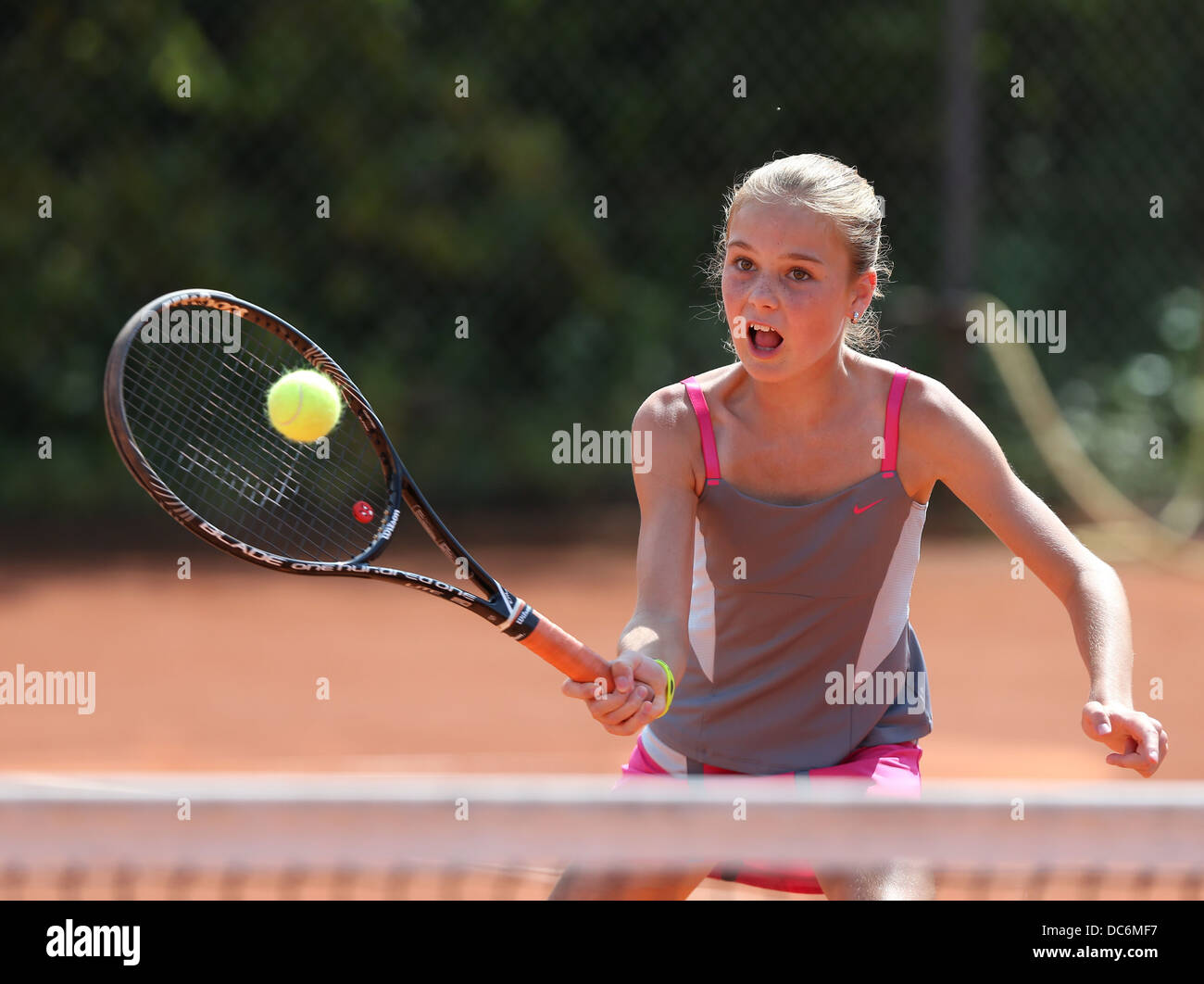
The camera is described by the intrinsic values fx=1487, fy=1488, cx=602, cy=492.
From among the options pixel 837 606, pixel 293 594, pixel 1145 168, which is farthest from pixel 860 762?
pixel 1145 168

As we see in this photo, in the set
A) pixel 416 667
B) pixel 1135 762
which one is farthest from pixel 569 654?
pixel 416 667

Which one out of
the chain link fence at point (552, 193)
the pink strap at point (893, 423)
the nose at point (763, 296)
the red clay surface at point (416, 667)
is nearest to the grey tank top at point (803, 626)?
the pink strap at point (893, 423)

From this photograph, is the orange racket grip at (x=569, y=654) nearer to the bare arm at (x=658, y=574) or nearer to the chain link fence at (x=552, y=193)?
the bare arm at (x=658, y=574)

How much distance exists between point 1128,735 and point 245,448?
172 cm

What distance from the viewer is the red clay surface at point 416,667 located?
167 inches

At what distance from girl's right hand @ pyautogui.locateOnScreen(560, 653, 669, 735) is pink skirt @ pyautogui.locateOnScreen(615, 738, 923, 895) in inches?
8.7

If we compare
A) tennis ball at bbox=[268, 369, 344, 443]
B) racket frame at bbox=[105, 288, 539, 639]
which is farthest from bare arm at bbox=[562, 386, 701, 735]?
tennis ball at bbox=[268, 369, 344, 443]

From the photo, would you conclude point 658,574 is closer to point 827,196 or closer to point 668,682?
point 668,682

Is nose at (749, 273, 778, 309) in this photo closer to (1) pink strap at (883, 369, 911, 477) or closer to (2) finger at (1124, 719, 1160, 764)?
(1) pink strap at (883, 369, 911, 477)

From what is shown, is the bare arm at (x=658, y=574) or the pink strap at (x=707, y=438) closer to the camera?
the bare arm at (x=658, y=574)

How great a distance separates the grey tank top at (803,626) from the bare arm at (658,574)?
4cm

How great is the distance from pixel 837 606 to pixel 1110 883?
128 centimetres

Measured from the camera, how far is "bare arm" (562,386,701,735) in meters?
1.89
